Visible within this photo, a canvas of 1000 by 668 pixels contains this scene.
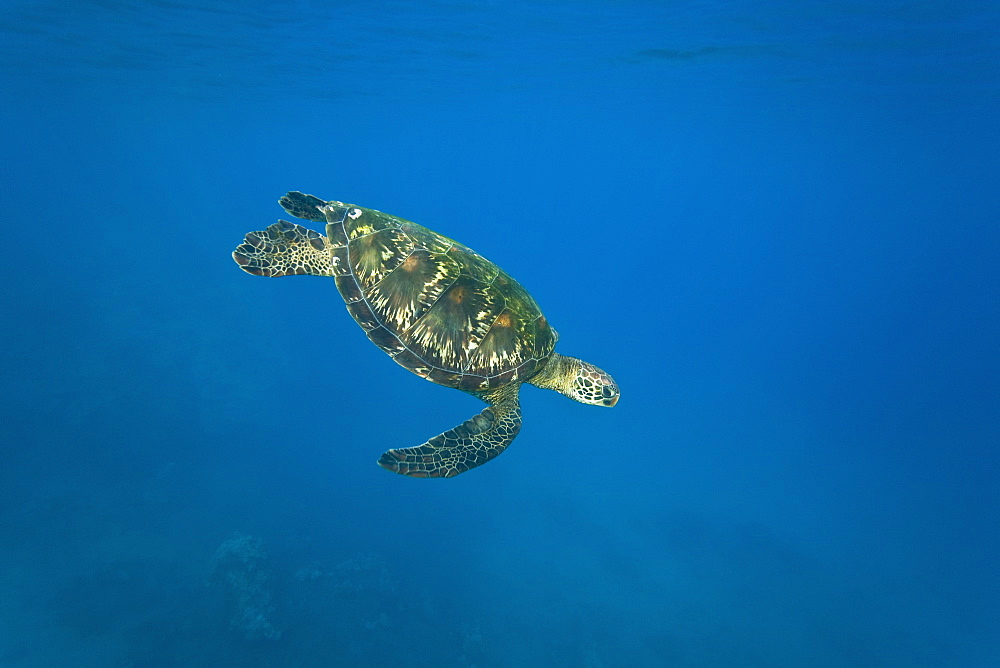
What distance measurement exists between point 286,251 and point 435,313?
2342 mm

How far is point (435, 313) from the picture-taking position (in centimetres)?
507

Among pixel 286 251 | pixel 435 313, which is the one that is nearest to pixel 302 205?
pixel 286 251

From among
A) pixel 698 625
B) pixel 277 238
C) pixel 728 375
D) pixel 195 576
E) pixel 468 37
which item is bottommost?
pixel 195 576

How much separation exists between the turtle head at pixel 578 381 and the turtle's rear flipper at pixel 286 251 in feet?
10.4

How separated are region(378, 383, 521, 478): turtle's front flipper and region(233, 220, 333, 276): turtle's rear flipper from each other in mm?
2690

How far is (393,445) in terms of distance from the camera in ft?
51.4

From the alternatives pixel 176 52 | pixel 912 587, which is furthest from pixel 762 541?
pixel 176 52

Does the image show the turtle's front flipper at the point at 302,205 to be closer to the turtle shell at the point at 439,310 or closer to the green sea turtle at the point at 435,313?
the green sea turtle at the point at 435,313

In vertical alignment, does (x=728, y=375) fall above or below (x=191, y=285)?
above

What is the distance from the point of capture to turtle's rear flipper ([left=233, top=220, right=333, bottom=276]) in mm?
5719

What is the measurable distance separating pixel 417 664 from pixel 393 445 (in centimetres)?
733

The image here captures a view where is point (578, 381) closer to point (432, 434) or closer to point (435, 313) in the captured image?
point (435, 313)

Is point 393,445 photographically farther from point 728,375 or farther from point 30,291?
point 728,375

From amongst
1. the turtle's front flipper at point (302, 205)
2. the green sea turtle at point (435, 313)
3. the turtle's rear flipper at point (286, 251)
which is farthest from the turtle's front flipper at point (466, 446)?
the turtle's front flipper at point (302, 205)
